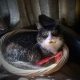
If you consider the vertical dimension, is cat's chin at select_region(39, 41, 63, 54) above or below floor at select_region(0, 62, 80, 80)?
above

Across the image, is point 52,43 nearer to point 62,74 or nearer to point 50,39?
point 50,39

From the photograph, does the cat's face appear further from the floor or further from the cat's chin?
the floor

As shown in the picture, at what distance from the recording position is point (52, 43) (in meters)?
0.94

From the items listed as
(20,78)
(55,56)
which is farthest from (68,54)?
(20,78)

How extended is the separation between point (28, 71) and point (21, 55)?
105 millimetres

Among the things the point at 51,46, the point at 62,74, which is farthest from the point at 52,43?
the point at 62,74

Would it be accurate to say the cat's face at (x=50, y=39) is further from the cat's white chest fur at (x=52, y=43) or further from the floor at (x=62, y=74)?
the floor at (x=62, y=74)

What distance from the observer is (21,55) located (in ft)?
3.14

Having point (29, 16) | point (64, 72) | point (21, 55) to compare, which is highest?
point (29, 16)

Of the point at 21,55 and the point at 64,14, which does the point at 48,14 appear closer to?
the point at 64,14

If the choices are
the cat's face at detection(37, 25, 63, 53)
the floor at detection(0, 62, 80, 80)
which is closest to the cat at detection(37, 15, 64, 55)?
the cat's face at detection(37, 25, 63, 53)

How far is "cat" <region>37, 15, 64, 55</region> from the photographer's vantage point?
939 mm

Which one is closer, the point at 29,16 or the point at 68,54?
the point at 68,54

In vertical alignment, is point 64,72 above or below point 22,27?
below
